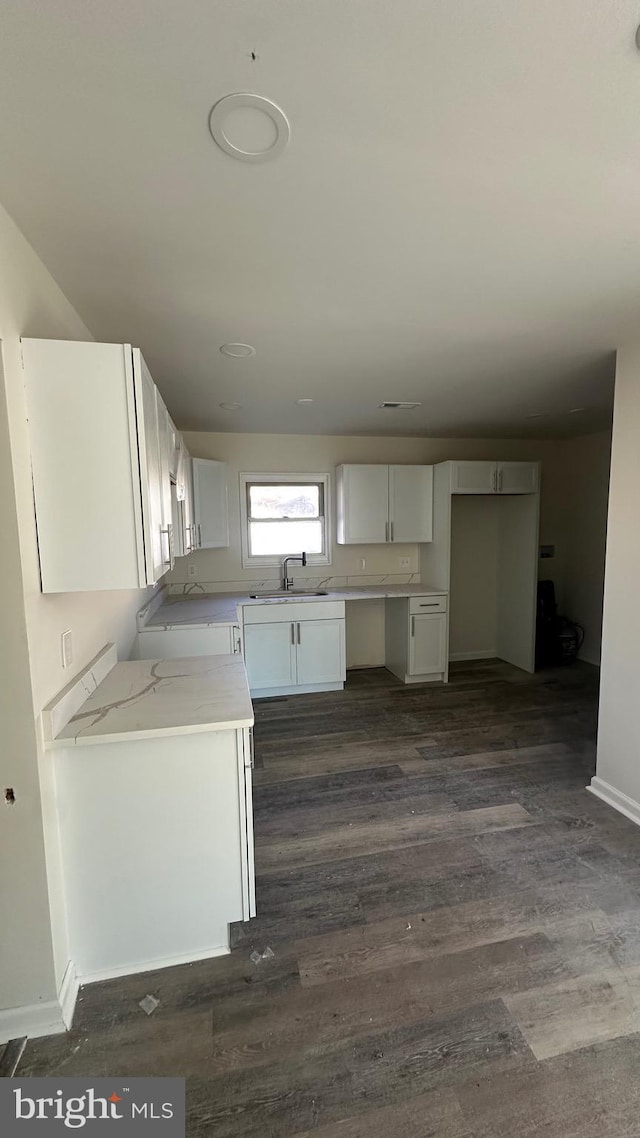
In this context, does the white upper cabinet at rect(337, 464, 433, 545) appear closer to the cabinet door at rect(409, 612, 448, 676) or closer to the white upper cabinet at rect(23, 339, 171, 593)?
the cabinet door at rect(409, 612, 448, 676)

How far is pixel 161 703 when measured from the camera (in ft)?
5.65

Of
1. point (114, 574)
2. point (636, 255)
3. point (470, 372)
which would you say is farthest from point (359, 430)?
point (114, 574)

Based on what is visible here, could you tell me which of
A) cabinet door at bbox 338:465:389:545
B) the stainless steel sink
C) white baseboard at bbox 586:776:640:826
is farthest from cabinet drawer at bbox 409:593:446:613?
white baseboard at bbox 586:776:640:826

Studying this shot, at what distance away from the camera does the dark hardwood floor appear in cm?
121

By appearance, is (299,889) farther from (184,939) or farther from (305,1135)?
(305,1135)

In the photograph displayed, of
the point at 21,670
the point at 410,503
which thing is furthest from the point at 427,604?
the point at 21,670

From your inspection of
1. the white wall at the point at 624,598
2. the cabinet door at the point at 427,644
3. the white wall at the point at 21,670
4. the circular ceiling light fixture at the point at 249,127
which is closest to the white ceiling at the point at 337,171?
the circular ceiling light fixture at the point at 249,127

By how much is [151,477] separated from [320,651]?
9.15ft

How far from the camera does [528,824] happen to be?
2301 millimetres

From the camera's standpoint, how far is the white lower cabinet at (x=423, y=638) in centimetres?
427

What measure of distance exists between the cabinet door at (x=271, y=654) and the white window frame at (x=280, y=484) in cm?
78

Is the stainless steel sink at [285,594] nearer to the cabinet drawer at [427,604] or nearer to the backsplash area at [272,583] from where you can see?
the backsplash area at [272,583]

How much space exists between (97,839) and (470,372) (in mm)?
2906

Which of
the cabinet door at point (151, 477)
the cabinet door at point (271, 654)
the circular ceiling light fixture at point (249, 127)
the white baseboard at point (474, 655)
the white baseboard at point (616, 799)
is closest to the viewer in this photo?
the circular ceiling light fixture at point (249, 127)
